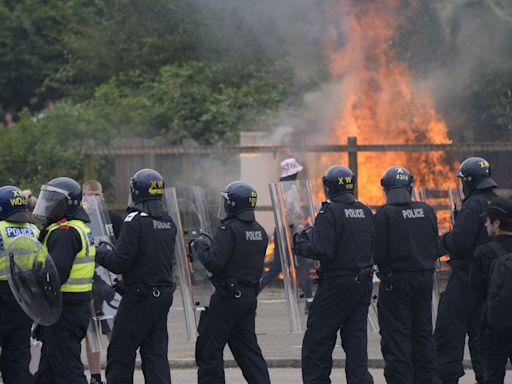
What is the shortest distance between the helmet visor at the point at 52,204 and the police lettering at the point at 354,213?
211 centimetres

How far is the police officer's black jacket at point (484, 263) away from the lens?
8.27 metres

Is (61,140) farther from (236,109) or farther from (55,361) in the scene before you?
(55,361)

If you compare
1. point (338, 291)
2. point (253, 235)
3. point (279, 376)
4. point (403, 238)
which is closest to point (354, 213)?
point (403, 238)

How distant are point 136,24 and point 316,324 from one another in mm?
16175

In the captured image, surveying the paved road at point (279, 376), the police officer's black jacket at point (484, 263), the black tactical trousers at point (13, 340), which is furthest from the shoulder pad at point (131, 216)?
the police officer's black jacket at point (484, 263)

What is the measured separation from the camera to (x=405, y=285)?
9625mm

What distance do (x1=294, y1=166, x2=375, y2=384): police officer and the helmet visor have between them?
6.04 feet

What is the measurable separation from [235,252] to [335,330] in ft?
3.07

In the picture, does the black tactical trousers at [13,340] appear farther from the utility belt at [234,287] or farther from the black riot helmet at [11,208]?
the utility belt at [234,287]

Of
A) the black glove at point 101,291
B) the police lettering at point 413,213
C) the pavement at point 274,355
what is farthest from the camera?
the pavement at point 274,355

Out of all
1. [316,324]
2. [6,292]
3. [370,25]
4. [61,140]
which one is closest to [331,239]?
[316,324]

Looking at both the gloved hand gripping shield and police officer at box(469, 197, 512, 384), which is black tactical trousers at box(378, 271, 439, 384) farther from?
the gloved hand gripping shield

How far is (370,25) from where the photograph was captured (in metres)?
18.5

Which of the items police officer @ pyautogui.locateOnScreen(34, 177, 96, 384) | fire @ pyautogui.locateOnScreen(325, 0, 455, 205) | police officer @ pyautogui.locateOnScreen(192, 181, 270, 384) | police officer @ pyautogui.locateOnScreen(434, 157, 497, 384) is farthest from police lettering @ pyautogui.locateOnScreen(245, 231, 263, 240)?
fire @ pyautogui.locateOnScreen(325, 0, 455, 205)
